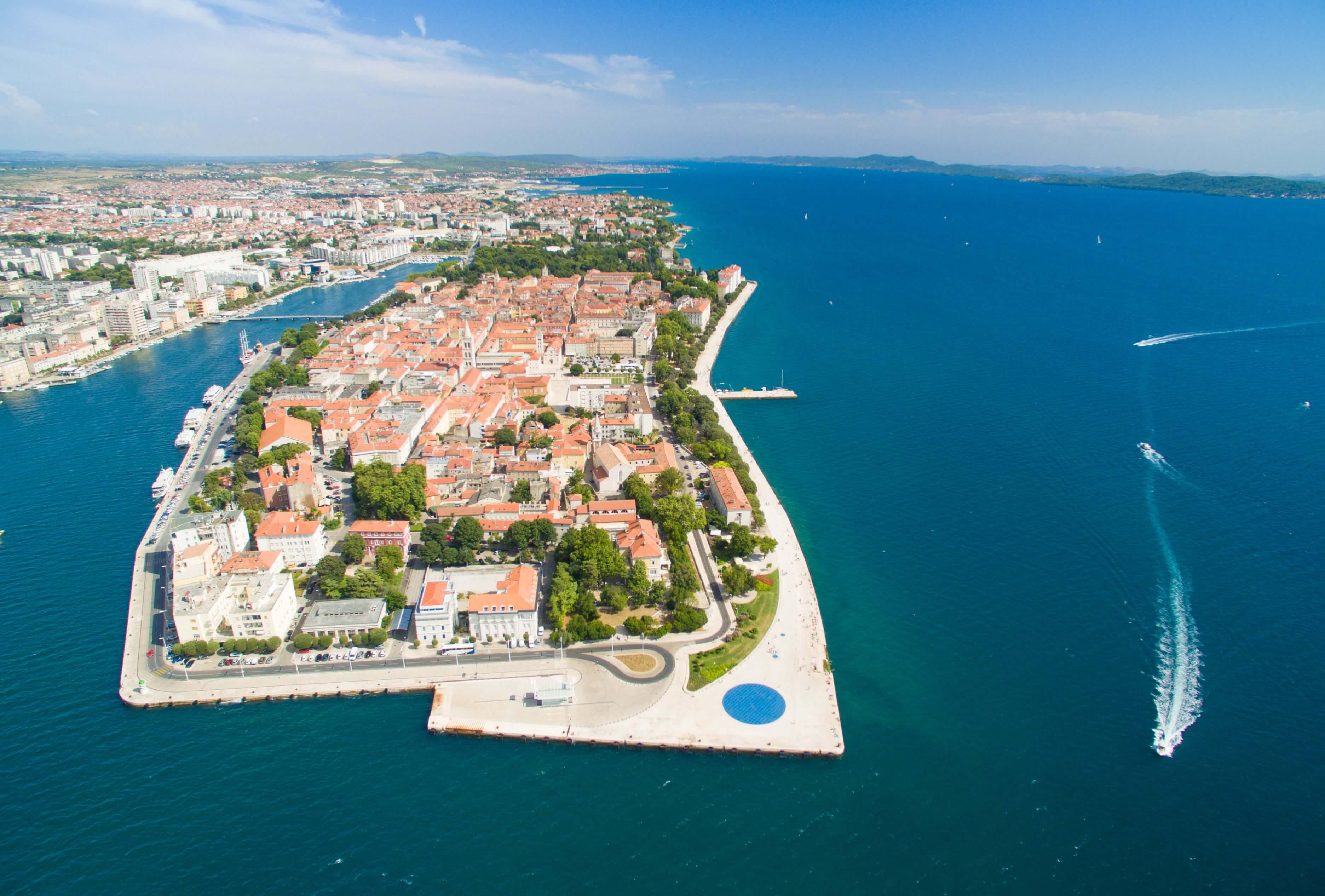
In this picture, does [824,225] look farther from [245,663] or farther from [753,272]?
[245,663]

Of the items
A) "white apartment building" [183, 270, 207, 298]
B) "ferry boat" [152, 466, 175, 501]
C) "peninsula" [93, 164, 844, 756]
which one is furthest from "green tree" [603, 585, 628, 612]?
"white apartment building" [183, 270, 207, 298]

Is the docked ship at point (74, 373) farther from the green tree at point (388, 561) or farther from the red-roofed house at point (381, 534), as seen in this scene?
the green tree at point (388, 561)

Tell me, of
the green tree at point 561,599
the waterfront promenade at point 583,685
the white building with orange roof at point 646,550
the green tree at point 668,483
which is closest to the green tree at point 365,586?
the waterfront promenade at point 583,685

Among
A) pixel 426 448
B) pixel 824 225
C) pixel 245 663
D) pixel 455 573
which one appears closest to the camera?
pixel 245 663

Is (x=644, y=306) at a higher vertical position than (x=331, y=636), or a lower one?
higher

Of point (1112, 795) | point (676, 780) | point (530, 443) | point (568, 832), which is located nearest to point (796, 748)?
point (676, 780)
